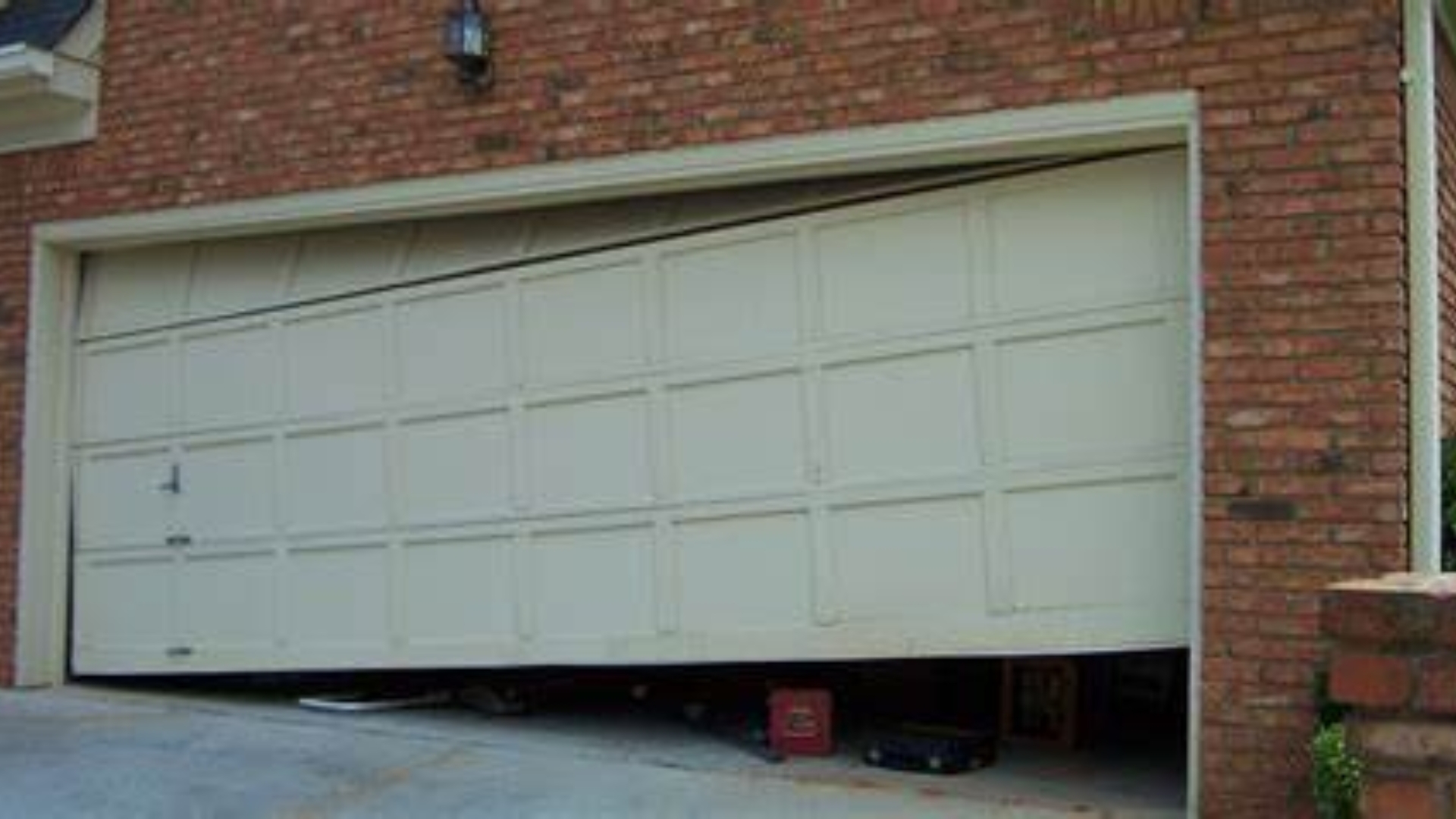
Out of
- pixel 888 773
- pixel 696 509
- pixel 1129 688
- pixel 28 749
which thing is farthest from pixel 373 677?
pixel 1129 688

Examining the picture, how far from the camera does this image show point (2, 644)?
988cm

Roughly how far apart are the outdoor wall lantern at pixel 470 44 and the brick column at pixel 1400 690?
534 cm

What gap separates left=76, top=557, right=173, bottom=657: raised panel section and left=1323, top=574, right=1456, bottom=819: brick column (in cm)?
729

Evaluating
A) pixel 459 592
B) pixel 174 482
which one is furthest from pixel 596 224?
pixel 174 482

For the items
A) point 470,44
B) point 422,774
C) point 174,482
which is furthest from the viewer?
point 174,482

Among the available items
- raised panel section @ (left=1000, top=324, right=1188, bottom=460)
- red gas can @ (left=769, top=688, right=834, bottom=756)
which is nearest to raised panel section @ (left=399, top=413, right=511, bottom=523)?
red gas can @ (left=769, top=688, right=834, bottom=756)

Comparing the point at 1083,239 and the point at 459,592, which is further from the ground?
the point at 1083,239

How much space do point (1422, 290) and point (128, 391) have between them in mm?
6635

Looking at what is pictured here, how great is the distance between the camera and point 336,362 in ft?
30.0

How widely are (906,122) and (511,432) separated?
2.48 m

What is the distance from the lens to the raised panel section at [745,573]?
7797 millimetres

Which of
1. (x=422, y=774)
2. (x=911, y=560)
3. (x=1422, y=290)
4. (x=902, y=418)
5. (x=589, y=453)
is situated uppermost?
(x=1422, y=290)

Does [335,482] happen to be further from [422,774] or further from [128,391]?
[422,774]

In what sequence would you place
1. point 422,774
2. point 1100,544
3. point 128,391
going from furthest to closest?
point 128,391 < point 422,774 < point 1100,544
